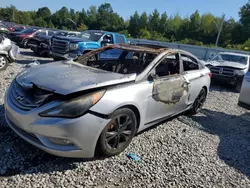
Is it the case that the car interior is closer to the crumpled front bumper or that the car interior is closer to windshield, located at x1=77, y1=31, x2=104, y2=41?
the crumpled front bumper

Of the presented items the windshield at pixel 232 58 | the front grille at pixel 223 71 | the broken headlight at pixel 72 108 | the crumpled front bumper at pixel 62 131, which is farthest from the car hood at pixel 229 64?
the broken headlight at pixel 72 108

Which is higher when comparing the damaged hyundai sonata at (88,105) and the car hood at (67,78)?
the car hood at (67,78)

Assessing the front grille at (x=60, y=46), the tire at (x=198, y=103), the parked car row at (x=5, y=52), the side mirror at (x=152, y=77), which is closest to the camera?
the side mirror at (x=152, y=77)

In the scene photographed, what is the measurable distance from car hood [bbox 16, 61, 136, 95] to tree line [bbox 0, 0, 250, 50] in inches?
1804

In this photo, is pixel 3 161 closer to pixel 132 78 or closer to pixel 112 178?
pixel 112 178

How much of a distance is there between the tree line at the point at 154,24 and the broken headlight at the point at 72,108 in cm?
4659

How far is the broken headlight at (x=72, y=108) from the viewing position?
2.67 metres

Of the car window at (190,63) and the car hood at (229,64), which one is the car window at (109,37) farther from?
the car window at (190,63)

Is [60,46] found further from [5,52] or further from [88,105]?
[88,105]

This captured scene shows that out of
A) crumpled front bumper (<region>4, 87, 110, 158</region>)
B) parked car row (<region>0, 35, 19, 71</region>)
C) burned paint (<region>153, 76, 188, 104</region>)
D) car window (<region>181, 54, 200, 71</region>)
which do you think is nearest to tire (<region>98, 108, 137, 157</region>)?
crumpled front bumper (<region>4, 87, 110, 158</region>)

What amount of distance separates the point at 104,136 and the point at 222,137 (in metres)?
2.74

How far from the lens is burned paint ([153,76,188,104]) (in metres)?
3.77

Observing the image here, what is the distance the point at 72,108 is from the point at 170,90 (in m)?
1.99

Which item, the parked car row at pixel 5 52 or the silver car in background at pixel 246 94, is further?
the parked car row at pixel 5 52
